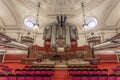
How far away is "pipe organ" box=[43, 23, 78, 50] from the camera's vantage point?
13.7m

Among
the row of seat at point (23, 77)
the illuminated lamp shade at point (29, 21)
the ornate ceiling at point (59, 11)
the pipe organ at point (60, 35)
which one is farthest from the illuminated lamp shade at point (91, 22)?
the row of seat at point (23, 77)

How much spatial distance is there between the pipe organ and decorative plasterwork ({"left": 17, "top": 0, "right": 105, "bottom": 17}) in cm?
182

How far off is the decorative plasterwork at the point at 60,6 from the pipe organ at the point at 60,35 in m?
1.82

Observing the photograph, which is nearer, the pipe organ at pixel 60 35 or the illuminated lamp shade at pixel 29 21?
the pipe organ at pixel 60 35

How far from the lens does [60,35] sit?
1436 centimetres

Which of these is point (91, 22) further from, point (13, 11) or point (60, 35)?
point (13, 11)

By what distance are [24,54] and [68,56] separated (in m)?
5.38

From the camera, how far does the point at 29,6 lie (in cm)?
1350

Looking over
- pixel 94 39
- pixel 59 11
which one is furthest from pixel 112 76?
pixel 59 11

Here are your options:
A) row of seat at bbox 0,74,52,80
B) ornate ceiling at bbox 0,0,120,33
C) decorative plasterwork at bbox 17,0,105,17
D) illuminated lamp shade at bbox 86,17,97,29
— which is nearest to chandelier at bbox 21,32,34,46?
ornate ceiling at bbox 0,0,120,33

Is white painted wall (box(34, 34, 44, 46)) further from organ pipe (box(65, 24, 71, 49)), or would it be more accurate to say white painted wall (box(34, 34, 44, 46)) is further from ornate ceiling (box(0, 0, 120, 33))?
organ pipe (box(65, 24, 71, 49))

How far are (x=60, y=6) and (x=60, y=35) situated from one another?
380 centimetres

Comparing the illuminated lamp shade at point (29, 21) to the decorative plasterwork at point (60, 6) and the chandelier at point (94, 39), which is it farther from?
the chandelier at point (94, 39)

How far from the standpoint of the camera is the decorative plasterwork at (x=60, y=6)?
13141 mm
